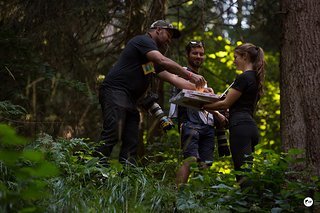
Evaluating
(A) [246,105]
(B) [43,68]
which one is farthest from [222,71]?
(A) [246,105]

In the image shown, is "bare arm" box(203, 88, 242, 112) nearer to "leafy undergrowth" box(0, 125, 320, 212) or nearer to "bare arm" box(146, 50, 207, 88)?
"bare arm" box(146, 50, 207, 88)

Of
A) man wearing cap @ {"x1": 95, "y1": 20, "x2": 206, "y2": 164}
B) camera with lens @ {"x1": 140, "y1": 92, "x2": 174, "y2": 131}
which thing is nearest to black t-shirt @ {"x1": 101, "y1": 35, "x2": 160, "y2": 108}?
man wearing cap @ {"x1": 95, "y1": 20, "x2": 206, "y2": 164}

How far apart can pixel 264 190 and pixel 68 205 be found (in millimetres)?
1696

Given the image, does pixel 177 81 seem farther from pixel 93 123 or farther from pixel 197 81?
pixel 93 123

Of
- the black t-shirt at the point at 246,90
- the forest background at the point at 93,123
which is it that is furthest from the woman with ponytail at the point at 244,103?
the forest background at the point at 93,123

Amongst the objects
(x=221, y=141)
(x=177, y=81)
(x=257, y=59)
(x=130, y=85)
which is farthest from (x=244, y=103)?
(x=130, y=85)

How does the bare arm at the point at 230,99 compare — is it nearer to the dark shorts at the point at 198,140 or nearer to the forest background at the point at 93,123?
the forest background at the point at 93,123

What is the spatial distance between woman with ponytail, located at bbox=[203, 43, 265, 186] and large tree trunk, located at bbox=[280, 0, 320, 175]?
73cm

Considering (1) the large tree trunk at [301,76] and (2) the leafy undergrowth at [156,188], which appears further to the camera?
(1) the large tree trunk at [301,76]

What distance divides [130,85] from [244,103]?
1.25 m

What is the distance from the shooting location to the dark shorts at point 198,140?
6086 millimetres

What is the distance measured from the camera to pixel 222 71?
1558 cm

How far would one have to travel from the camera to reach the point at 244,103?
5555 mm

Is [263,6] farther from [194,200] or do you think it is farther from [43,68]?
[194,200]
